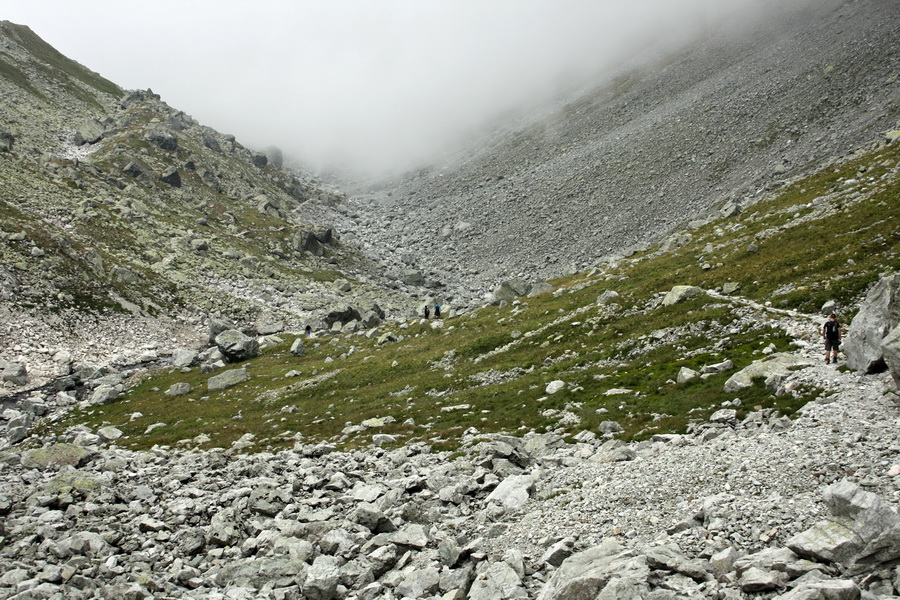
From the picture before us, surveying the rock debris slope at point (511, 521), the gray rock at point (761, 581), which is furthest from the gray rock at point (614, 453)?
the gray rock at point (761, 581)

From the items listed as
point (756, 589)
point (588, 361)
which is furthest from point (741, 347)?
point (756, 589)

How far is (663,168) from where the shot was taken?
10875 centimetres

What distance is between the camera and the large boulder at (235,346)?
67.9m

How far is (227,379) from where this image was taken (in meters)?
56.3

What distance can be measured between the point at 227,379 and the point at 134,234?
59.4 metres

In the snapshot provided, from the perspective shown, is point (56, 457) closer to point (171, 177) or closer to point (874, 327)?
point (874, 327)

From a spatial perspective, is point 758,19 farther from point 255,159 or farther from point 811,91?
point 255,159

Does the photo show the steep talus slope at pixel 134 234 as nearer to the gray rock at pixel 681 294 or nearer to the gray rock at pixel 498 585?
the gray rock at pixel 681 294

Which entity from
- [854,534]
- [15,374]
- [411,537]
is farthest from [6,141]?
[854,534]

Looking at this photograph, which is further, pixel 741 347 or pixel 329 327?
pixel 329 327

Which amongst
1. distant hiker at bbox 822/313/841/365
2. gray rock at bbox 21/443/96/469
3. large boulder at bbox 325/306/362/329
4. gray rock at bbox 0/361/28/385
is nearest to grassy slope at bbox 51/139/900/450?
distant hiker at bbox 822/313/841/365

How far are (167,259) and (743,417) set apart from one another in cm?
9516

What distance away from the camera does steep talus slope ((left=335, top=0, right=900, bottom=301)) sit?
93250 millimetres

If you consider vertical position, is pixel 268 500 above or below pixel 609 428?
above
